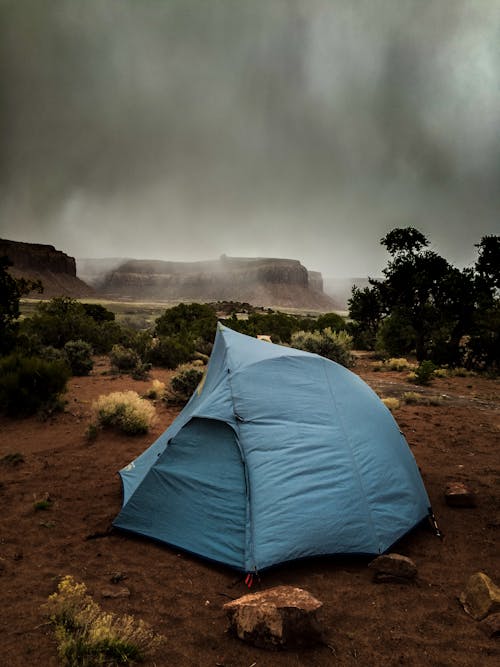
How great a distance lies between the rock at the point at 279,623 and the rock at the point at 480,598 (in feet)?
4.77

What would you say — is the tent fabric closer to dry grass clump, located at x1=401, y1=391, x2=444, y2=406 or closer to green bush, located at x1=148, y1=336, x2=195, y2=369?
dry grass clump, located at x1=401, y1=391, x2=444, y2=406

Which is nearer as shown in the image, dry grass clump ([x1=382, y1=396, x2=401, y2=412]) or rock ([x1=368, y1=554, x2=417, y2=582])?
rock ([x1=368, y1=554, x2=417, y2=582])

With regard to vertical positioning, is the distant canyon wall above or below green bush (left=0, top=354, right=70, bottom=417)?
above

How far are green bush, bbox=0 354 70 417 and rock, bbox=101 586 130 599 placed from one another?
7.07 m

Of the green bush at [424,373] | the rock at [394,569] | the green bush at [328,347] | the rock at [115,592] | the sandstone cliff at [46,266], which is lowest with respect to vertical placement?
the rock at [115,592]

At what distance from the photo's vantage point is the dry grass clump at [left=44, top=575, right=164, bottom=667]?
276 cm

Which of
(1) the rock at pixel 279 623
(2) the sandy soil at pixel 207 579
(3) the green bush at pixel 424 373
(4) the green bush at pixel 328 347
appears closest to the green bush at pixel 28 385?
(2) the sandy soil at pixel 207 579

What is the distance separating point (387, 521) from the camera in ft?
15.0

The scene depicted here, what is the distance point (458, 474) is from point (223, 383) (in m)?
4.64

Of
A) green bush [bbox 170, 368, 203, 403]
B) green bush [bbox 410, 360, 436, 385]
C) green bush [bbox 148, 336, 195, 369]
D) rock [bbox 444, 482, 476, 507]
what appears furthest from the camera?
green bush [bbox 148, 336, 195, 369]

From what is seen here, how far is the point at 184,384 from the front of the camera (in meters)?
11.8

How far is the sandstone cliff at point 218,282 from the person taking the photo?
471ft

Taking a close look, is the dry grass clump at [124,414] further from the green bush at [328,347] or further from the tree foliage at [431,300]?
the tree foliage at [431,300]

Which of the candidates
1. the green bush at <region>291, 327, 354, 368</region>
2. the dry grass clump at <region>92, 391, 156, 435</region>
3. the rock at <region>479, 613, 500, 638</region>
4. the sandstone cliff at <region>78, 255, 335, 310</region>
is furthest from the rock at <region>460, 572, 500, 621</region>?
the sandstone cliff at <region>78, 255, 335, 310</region>
